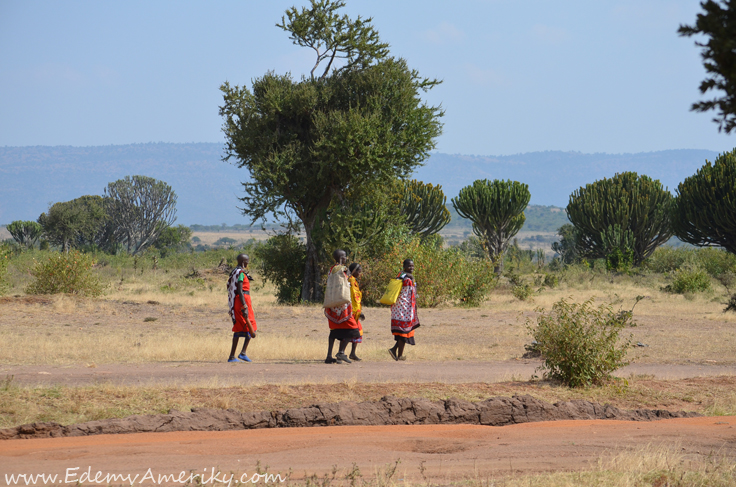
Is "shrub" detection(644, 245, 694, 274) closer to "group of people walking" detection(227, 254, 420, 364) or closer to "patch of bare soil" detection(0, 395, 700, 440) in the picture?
"group of people walking" detection(227, 254, 420, 364)

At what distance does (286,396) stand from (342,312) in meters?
2.73

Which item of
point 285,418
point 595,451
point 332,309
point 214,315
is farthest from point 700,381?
point 214,315

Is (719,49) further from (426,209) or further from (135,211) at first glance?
(135,211)

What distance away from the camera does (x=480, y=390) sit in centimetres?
878

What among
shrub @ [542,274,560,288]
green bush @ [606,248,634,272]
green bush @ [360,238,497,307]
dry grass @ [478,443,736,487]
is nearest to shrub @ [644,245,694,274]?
green bush @ [606,248,634,272]

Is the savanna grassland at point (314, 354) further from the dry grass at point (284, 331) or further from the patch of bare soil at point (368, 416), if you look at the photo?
the patch of bare soil at point (368, 416)

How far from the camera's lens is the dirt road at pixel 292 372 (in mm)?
9062

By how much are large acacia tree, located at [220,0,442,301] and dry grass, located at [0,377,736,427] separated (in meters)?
14.9

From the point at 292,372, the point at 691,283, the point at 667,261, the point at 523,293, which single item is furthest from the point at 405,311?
the point at 667,261

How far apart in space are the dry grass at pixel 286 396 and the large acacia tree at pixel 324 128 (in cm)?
1485

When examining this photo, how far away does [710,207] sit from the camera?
119ft

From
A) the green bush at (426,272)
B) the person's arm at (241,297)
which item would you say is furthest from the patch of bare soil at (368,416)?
the green bush at (426,272)

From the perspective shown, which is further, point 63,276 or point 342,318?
point 63,276

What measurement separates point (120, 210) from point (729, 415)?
68.4 m
